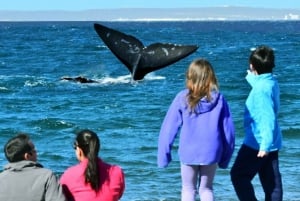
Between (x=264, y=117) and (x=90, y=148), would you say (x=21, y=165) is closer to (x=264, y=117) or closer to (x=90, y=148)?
(x=90, y=148)

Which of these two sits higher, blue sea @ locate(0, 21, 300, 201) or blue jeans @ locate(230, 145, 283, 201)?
blue jeans @ locate(230, 145, 283, 201)

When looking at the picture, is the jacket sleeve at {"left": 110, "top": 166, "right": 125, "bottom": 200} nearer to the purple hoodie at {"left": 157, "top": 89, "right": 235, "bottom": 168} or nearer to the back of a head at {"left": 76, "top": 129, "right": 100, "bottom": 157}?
the back of a head at {"left": 76, "top": 129, "right": 100, "bottom": 157}

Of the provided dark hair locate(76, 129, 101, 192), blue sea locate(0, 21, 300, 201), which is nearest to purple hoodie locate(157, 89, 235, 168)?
dark hair locate(76, 129, 101, 192)

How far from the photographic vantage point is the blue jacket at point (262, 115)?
7043 mm

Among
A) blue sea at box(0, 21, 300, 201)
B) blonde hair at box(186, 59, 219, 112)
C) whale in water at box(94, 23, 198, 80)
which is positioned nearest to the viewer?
blonde hair at box(186, 59, 219, 112)

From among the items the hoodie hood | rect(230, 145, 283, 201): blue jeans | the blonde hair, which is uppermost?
the blonde hair

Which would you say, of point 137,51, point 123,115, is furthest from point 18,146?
point 123,115

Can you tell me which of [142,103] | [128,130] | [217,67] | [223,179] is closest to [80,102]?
[142,103]

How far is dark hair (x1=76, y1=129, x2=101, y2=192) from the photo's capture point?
6031mm

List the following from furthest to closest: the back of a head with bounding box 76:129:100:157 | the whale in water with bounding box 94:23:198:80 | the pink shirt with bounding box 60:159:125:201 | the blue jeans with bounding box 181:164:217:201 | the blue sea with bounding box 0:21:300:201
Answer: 1. the whale in water with bounding box 94:23:198:80
2. the blue sea with bounding box 0:21:300:201
3. the blue jeans with bounding box 181:164:217:201
4. the pink shirt with bounding box 60:159:125:201
5. the back of a head with bounding box 76:129:100:157

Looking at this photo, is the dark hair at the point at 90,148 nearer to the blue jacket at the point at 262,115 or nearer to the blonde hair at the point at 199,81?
the blonde hair at the point at 199,81

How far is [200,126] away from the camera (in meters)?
6.83

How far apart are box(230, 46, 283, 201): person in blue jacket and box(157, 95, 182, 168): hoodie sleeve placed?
2.25ft

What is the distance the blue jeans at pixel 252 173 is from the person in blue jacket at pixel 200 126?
15.5 inches
